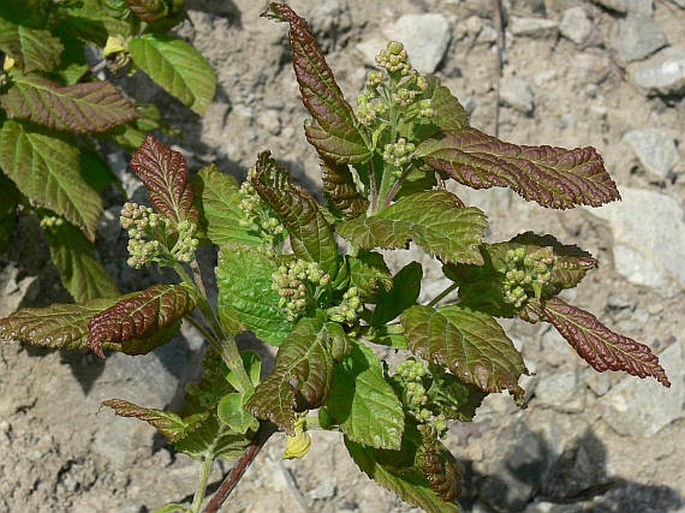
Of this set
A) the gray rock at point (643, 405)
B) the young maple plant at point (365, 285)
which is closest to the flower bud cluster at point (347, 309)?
the young maple plant at point (365, 285)

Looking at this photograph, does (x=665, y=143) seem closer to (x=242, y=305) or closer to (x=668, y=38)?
(x=668, y=38)

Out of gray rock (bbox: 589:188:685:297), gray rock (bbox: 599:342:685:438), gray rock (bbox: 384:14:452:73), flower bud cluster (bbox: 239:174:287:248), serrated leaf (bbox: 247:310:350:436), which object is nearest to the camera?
serrated leaf (bbox: 247:310:350:436)

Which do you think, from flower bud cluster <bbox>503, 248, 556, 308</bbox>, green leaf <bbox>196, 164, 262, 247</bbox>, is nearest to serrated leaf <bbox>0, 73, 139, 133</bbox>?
green leaf <bbox>196, 164, 262, 247</bbox>

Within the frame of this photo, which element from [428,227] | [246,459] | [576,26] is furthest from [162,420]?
[576,26]

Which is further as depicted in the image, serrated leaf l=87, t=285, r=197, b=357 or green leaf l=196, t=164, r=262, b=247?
green leaf l=196, t=164, r=262, b=247

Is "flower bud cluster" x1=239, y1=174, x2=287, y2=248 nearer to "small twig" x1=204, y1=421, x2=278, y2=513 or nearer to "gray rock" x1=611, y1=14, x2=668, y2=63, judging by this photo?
"small twig" x1=204, y1=421, x2=278, y2=513

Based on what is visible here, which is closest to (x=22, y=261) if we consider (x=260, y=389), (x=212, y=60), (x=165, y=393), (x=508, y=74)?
(x=165, y=393)
